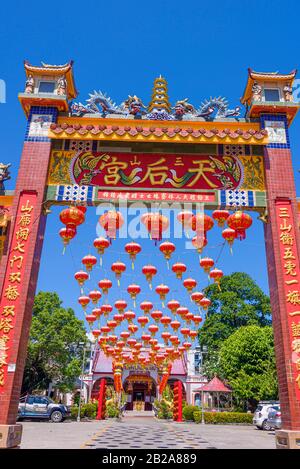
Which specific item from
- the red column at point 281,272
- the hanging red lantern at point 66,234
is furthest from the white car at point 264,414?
the hanging red lantern at point 66,234

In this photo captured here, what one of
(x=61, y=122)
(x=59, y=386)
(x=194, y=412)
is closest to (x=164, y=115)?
(x=61, y=122)

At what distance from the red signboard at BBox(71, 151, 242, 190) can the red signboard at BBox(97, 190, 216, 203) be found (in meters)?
0.18

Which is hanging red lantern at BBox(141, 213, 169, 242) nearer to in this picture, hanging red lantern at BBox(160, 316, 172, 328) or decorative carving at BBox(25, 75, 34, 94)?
decorative carving at BBox(25, 75, 34, 94)

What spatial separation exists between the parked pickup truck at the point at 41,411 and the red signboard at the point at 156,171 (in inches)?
640

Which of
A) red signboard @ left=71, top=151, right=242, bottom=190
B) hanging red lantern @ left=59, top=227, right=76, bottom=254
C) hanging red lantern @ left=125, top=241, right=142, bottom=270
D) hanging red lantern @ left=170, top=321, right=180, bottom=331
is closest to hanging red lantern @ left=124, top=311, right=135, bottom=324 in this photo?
hanging red lantern @ left=170, top=321, right=180, bottom=331

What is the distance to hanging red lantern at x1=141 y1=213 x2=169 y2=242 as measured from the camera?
28.0ft

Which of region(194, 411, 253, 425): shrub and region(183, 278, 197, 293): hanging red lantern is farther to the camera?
region(194, 411, 253, 425): shrub

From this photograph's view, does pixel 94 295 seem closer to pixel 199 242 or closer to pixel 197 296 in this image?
pixel 197 296

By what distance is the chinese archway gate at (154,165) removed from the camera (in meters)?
8.22

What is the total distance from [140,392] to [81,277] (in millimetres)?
31723

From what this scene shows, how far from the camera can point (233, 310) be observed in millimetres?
33219

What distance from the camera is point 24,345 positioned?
7953mm

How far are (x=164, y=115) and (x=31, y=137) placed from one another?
329 centimetres

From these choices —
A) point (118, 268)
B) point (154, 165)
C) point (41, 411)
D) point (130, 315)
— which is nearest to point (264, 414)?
point (130, 315)
